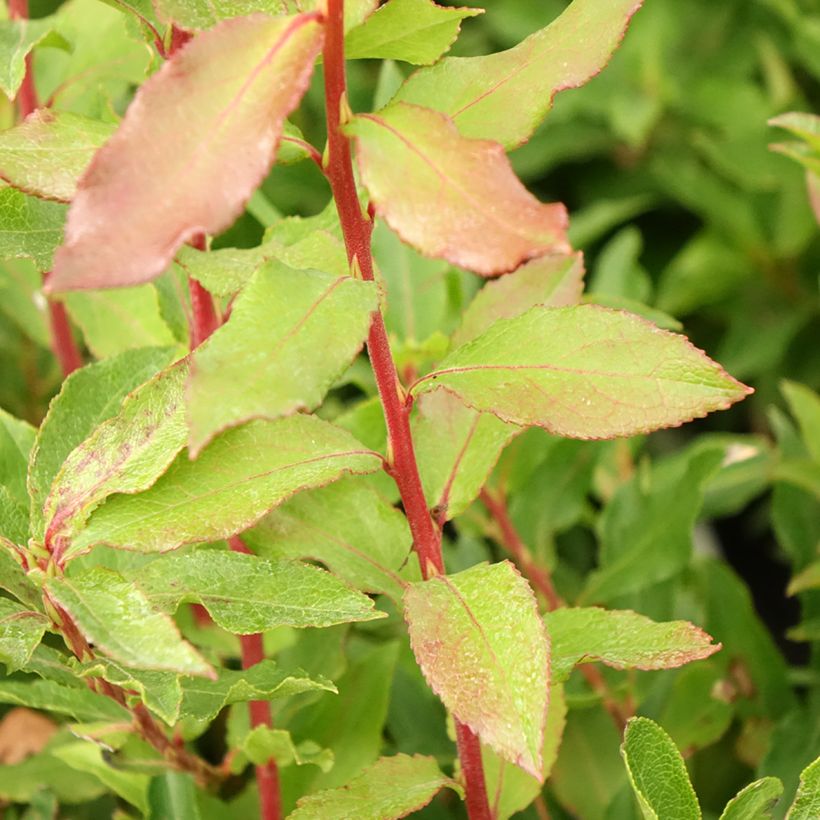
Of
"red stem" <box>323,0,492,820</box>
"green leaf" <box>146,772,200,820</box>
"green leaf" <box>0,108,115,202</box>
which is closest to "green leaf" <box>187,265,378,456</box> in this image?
"red stem" <box>323,0,492,820</box>

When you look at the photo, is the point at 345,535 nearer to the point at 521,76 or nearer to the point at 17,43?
the point at 521,76

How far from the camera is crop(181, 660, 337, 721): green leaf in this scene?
2.26 ft

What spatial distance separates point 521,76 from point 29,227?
0.32 metres

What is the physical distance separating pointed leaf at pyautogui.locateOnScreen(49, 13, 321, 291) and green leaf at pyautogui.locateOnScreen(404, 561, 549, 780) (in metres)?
0.27

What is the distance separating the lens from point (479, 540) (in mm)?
1299

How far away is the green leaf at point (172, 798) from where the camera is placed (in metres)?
0.83

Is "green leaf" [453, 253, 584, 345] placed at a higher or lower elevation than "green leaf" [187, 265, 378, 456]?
lower

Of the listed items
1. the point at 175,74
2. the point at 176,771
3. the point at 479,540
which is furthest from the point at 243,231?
the point at 175,74

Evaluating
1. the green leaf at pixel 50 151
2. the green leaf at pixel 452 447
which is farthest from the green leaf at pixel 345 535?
the green leaf at pixel 50 151

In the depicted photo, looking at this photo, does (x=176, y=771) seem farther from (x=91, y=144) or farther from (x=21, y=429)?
(x=91, y=144)

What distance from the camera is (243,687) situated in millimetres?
691

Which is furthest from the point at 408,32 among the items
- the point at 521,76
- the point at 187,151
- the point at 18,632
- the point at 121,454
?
the point at 18,632

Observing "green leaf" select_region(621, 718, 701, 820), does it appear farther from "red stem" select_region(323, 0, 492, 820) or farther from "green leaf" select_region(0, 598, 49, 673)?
"green leaf" select_region(0, 598, 49, 673)

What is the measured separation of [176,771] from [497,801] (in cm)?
23
